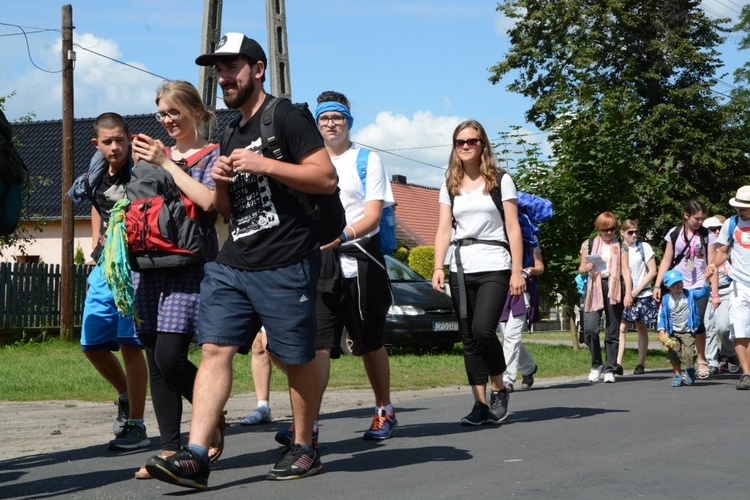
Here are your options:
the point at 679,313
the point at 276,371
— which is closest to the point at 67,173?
the point at 276,371

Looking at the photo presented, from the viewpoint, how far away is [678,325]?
12.5m

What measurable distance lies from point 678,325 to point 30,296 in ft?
46.7

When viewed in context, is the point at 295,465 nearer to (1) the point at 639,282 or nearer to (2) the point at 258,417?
(2) the point at 258,417

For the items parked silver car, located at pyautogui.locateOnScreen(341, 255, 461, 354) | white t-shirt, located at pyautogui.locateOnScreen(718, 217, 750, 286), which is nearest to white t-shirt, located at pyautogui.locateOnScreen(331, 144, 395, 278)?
white t-shirt, located at pyautogui.locateOnScreen(718, 217, 750, 286)

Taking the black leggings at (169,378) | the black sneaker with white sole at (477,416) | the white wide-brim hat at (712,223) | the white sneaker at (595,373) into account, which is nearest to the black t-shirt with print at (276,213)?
the black leggings at (169,378)

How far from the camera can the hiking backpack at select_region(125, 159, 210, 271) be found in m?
5.85

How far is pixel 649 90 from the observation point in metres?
41.6

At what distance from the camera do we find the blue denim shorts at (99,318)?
6977mm

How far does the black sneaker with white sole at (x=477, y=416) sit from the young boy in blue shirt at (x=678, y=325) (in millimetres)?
4375

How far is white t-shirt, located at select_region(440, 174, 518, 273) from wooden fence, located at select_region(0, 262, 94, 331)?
1589cm

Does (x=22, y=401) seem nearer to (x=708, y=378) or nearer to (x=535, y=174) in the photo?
(x=708, y=378)

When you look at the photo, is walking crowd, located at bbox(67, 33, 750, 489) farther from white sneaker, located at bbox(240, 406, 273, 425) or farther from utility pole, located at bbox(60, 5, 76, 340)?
utility pole, located at bbox(60, 5, 76, 340)

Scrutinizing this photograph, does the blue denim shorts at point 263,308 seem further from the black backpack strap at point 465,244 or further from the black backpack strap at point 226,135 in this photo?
the black backpack strap at point 465,244

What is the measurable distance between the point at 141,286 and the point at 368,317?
1596 millimetres
